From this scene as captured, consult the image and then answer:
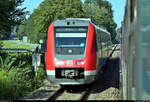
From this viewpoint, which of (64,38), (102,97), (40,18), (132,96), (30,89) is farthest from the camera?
(40,18)

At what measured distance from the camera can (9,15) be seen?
1567 cm

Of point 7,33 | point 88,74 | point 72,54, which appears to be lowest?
point 88,74

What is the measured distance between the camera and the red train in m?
10.9

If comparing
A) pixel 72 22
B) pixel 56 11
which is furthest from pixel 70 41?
pixel 56 11

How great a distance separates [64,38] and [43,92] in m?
2.32

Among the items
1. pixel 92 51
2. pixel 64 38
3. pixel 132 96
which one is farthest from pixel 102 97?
pixel 132 96

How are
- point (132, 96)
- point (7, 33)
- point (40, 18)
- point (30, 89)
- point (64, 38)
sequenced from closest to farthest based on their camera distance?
point (132, 96)
point (64, 38)
point (30, 89)
point (7, 33)
point (40, 18)

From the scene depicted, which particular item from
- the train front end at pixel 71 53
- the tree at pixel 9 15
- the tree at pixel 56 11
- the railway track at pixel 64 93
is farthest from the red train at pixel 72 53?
the tree at pixel 56 11

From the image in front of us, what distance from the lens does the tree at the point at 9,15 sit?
14.0 metres

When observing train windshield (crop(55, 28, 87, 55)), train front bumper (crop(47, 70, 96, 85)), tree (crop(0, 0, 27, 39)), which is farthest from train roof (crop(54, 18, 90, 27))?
tree (crop(0, 0, 27, 39))

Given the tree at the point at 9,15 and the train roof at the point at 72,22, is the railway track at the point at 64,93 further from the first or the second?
the tree at the point at 9,15

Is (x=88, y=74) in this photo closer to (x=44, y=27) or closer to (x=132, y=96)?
(x=132, y=96)

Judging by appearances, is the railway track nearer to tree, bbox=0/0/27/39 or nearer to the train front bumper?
the train front bumper

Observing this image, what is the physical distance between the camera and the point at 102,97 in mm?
10742
